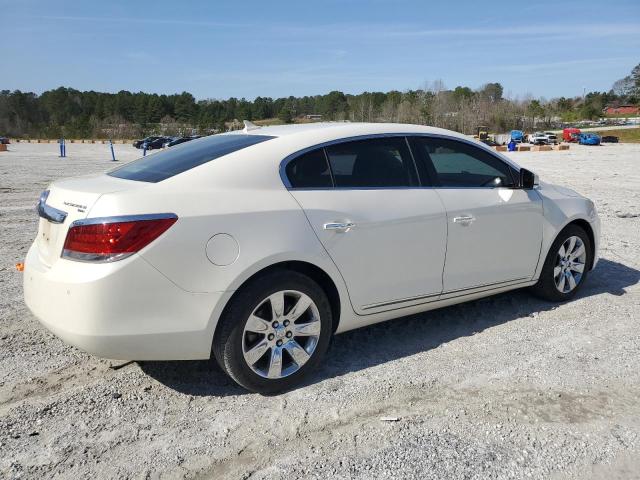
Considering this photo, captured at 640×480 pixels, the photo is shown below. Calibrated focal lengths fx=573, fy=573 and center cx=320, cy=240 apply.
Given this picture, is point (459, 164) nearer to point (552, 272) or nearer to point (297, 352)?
point (552, 272)

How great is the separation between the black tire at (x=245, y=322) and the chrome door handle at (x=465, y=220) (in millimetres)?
1318

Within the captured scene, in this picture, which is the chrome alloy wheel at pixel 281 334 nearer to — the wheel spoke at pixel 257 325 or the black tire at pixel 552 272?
the wheel spoke at pixel 257 325

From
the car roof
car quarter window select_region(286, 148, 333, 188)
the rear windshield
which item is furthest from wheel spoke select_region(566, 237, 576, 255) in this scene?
the rear windshield

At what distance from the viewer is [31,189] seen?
1541 centimetres

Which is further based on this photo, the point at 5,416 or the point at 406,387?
the point at 406,387

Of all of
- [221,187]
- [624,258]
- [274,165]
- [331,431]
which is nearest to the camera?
[331,431]

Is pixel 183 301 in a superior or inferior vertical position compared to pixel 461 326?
superior

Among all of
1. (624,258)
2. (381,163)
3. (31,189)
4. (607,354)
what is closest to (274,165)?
(381,163)

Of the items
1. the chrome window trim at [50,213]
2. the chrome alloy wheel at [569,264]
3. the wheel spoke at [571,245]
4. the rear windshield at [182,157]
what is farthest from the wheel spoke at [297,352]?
the wheel spoke at [571,245]

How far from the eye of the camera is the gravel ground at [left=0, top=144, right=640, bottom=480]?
289 cm

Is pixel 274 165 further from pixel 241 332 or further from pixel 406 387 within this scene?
pixel 406 387

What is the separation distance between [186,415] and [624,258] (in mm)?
5854

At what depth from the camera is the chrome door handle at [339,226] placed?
3676mm

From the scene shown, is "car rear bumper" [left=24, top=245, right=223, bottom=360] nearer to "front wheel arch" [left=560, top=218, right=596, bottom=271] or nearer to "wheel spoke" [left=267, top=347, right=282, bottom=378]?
"wheel spoke" [left=267, top=347, right=282, bottom=378]
